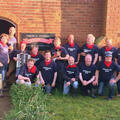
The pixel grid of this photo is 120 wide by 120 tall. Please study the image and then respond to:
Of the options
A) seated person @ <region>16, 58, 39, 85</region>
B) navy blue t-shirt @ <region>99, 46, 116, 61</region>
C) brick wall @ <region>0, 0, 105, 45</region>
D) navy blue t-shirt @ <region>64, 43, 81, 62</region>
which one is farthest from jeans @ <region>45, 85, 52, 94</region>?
brick wall @ <region>0, 0, 105, 45</region>

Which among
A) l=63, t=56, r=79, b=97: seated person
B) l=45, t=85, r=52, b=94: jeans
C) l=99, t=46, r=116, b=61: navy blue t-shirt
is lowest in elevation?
l=45, t=85, r=52, b=94: jeans

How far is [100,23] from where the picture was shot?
6.71 m

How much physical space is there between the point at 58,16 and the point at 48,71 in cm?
214

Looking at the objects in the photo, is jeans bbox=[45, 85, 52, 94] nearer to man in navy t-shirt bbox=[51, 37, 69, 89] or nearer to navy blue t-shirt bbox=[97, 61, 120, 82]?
man in navy t-shirt bbox=[51, 37, 69, 89]

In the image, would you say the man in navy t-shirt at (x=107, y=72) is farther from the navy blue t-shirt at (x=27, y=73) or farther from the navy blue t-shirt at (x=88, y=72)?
the navy blue t-shirt at (x=27, y=73)

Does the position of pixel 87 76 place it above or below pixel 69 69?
below

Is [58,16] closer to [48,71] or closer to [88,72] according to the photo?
[48,71]

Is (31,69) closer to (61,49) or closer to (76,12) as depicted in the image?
(61,49)

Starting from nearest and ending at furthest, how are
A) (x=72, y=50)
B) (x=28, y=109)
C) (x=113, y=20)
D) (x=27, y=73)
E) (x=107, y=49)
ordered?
(x=28, y=109) → (x=27, y=73) → (x=107, y=49) → (x=72, y=50) → (x=113, y=20)

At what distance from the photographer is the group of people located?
534 centimetres

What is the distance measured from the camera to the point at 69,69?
5.54 meters

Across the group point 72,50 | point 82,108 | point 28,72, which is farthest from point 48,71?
point 82,108

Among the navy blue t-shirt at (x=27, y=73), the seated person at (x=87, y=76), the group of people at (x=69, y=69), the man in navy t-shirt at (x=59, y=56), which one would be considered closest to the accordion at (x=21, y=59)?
the group of people at (x=69, y=69)

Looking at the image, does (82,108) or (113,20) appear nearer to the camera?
(82,108)
